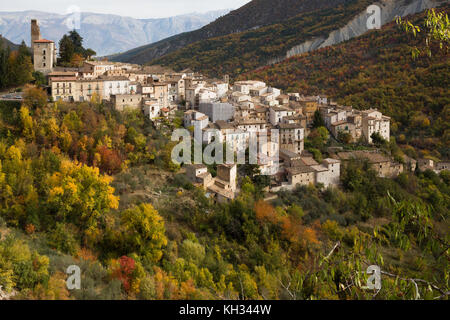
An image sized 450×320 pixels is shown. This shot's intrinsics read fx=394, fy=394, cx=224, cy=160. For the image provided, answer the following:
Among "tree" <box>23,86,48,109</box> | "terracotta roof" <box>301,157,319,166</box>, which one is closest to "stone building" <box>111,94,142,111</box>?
"tree" <box>23,86,48,109</box>

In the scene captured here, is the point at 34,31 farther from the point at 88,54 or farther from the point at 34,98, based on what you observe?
the point at 34,98

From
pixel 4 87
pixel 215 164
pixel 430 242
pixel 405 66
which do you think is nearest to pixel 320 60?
pixel 405 66

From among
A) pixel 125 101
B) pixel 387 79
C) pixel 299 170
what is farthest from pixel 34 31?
pixel 387 79

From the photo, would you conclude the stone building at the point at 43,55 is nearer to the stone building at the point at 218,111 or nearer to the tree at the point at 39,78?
the tree at the point at 39,78

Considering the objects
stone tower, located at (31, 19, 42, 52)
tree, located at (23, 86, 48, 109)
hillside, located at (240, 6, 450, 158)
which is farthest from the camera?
hillside, located at (240, 6, 450, 158)

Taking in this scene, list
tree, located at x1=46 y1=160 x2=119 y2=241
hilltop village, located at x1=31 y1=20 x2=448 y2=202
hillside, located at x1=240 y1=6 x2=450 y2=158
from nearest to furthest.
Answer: tree, located at x1=46 y1=160 x2=119 y2=241
hilltop village, located at x1=31 y1=20 x2=448 y2=202
hillside, located at x1=240 y1=6 x2=450 y2=158

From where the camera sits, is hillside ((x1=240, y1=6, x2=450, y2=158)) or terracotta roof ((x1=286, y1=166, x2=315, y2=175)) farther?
hillside ((x1=240, y1=6, x2=450, y2=158))

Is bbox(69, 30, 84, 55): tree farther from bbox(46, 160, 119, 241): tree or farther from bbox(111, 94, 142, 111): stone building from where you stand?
bbox(46, 160, 119, 241): tree
